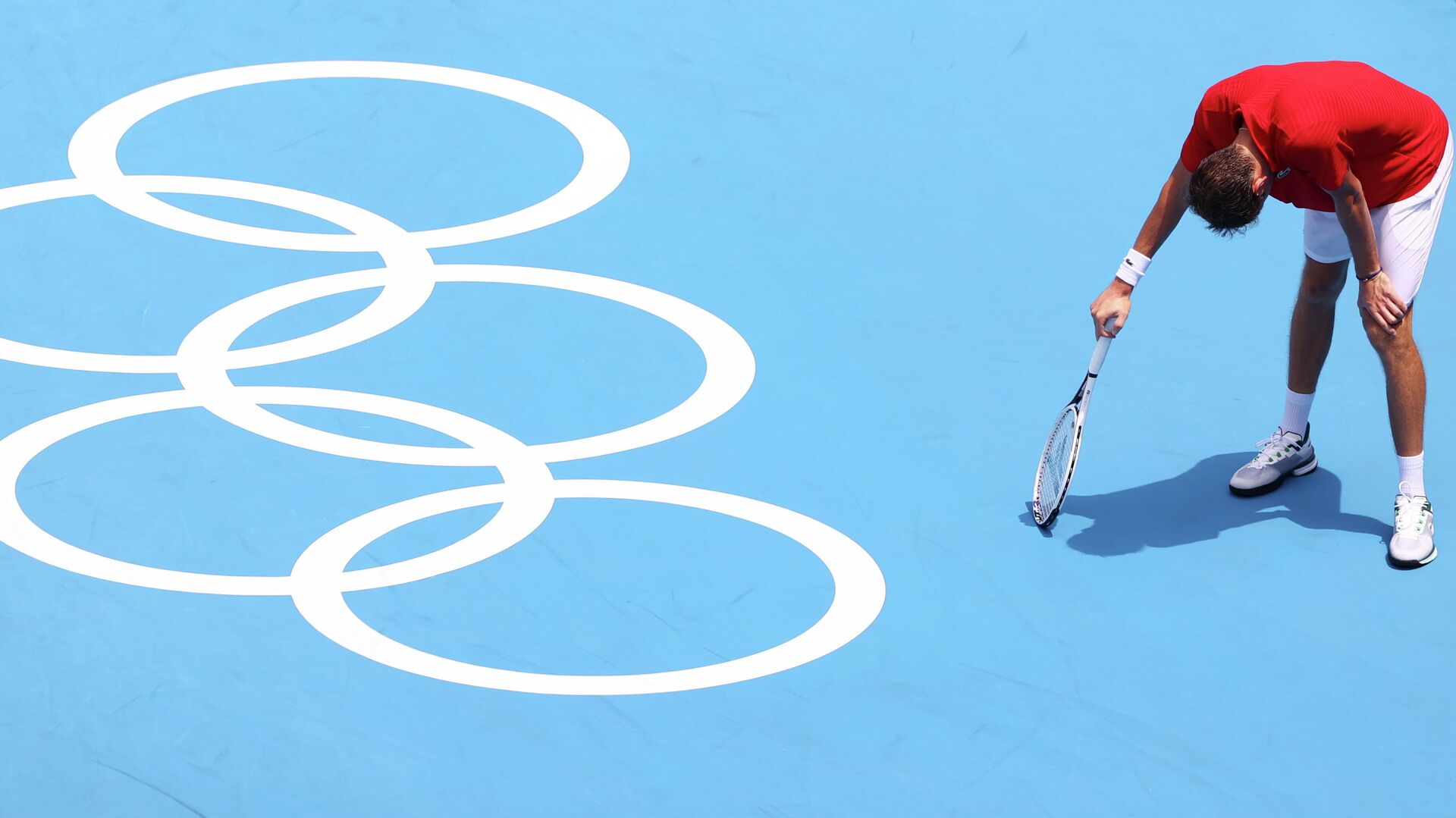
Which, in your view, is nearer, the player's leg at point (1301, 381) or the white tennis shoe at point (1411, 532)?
the white tennis shoe at point (1411, 532)

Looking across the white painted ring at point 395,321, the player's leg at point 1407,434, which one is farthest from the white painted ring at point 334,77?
the player's leg at point 1407,434

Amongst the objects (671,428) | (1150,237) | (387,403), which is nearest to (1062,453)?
(1150,237)

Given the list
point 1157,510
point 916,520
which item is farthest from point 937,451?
point 1157,510

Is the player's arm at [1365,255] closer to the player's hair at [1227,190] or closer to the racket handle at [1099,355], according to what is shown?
the player's hair at [1227,190]

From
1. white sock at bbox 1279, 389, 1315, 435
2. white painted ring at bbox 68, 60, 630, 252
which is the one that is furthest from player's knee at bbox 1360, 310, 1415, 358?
white painted ring at bbox 68, 60, 630, 252

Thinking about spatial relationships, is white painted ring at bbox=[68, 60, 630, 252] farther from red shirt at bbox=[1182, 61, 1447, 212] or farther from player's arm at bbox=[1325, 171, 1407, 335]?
player's arm at bbox=[1325, 171, 1407, 335]

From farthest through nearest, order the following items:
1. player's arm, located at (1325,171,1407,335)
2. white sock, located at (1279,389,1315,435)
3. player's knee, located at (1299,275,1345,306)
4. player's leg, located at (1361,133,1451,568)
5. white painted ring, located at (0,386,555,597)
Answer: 1. white sock, located at (1279,389,1315,435)
2. player's knee, located at (1299,275,1345,306)
3. player's leg, located at (1361,133,1451,568)
4. white painted ring, located at (0,386,555,597)
5. player's arm, located at (1325,171,1407,335)
